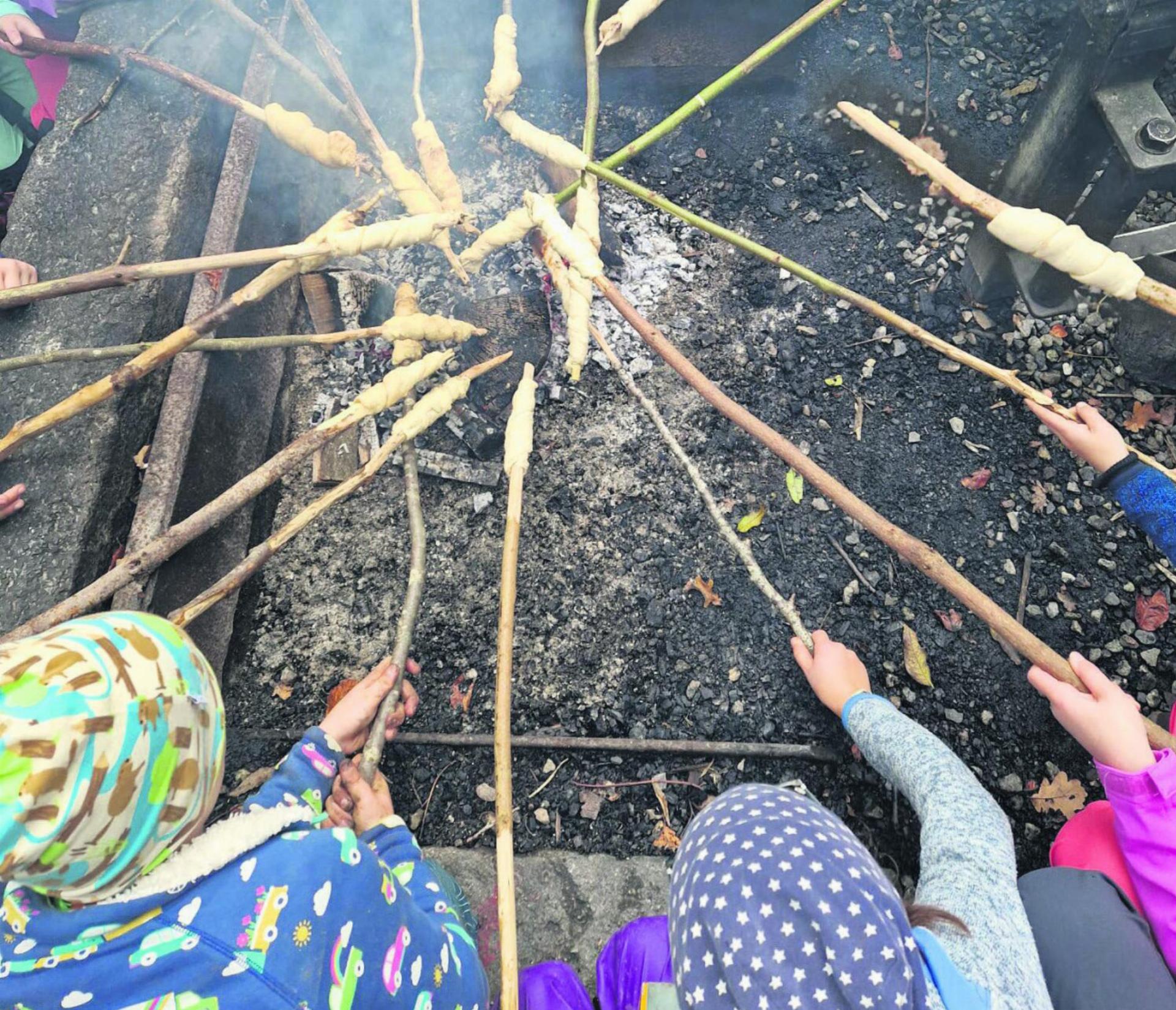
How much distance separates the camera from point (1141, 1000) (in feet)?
6.41

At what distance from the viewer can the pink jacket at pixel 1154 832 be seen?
2.02 metres

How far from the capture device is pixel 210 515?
2.44 m

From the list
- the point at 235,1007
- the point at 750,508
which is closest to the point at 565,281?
the point at 750,508

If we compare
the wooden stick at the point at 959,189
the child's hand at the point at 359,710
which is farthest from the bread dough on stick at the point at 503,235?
the child's hand at the point at 359,710

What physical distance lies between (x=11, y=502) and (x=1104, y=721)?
3986 mm

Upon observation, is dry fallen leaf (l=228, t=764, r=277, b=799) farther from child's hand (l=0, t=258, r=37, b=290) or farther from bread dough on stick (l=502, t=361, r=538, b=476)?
child's hand (l=0, t=258, r=37, b=290)

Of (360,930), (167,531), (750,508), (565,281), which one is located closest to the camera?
(360,930)

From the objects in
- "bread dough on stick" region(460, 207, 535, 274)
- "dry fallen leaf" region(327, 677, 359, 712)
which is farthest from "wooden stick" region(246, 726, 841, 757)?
"bread dough on stick" region(460, 207, 535, 274)

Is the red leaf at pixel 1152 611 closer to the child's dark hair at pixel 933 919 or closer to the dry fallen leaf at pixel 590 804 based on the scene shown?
the child's dark hair at pixel 933 919

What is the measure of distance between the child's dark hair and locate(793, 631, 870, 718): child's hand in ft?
3.00

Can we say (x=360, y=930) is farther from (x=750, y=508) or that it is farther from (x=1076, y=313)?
(x=1076, y=313)

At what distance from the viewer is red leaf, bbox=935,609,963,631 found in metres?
3.13

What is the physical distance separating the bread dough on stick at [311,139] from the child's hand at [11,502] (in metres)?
1.79

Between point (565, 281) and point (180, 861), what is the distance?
7.25ft
